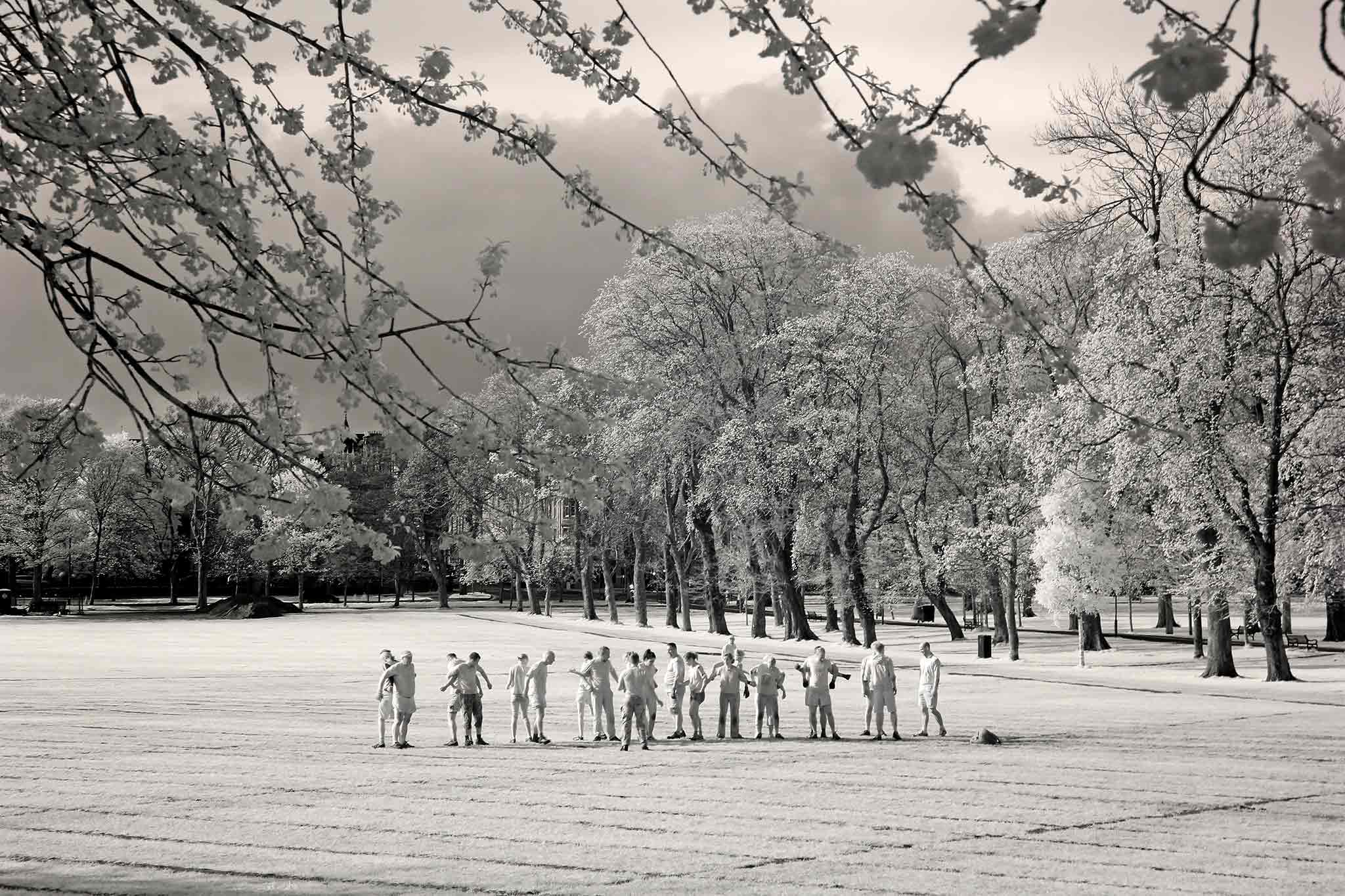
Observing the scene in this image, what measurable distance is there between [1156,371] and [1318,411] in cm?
372

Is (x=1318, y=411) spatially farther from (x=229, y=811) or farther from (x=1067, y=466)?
(x=229, y=811)

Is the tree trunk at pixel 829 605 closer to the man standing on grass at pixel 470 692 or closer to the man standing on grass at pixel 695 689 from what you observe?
the man standing on grass at pixel 695 689

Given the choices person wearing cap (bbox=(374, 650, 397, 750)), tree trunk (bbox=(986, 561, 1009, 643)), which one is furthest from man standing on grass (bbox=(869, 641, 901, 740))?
tree trunk (bbox=(986, 561, 1009, 643))

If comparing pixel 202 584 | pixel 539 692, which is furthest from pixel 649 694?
pixel 202 584

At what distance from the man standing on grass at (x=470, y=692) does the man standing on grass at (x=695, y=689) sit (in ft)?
12.1

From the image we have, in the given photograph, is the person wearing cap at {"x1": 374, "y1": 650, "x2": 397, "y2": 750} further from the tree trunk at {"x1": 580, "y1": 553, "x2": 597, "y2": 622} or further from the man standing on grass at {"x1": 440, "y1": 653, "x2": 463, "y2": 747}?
the tree trunk at {"x1": 580, "y1": 553, "x2": 597, "y2": 622}

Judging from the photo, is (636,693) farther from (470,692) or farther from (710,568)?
(710,568)

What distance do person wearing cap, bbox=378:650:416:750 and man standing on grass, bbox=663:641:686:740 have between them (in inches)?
185

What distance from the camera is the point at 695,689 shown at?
22516 millimetres

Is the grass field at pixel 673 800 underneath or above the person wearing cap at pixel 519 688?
underneath

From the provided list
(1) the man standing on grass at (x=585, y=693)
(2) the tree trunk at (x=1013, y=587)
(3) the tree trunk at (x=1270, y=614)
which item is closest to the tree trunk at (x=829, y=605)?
(2) the tree trunk at (x=1013, y=587)

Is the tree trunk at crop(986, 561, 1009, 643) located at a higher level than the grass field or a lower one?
higher

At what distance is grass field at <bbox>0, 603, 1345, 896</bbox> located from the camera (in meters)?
11.7

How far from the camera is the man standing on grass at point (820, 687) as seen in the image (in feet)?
71.8
